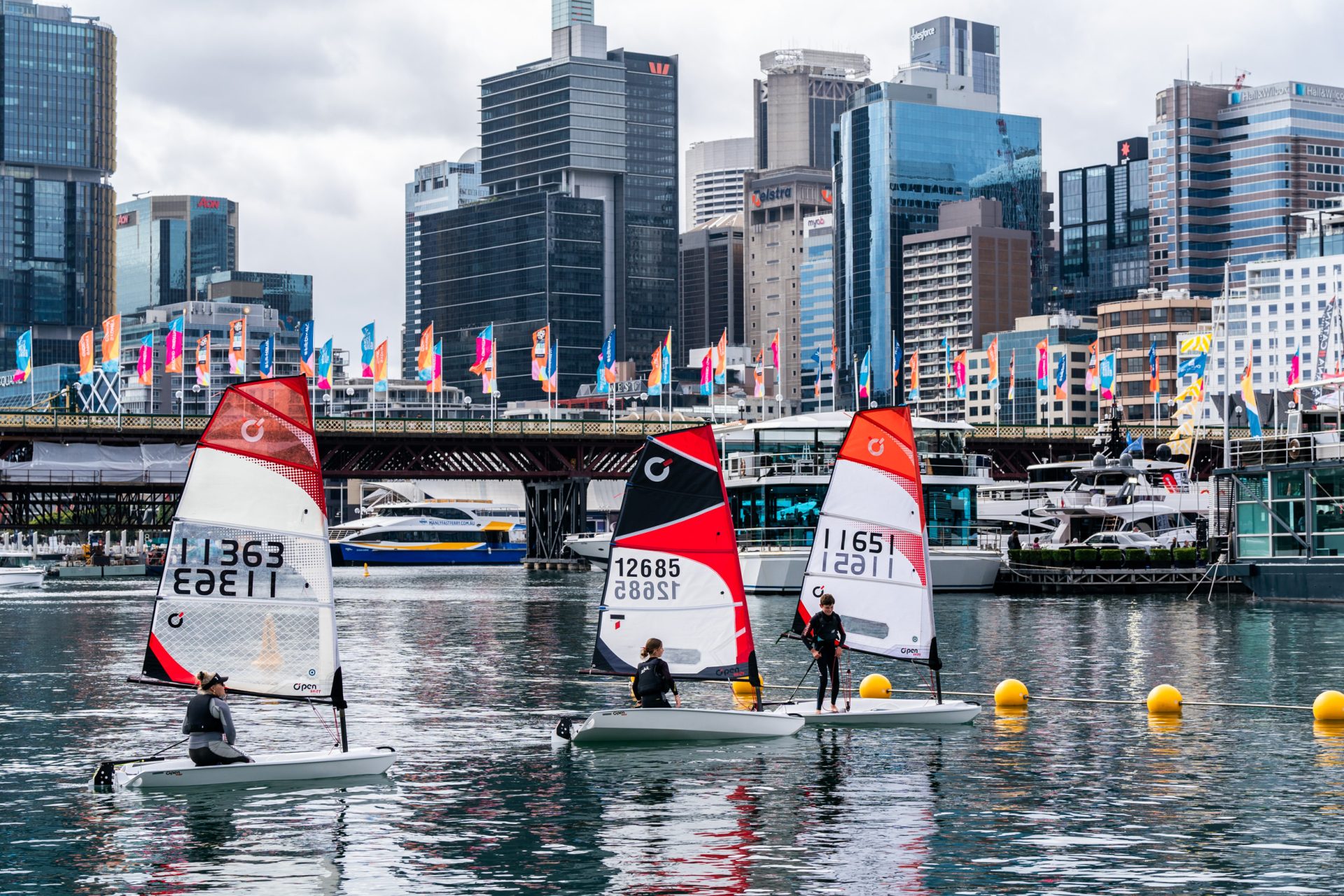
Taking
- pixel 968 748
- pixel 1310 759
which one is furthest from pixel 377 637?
pixel 1310 759

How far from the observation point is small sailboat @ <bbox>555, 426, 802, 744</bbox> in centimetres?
3528

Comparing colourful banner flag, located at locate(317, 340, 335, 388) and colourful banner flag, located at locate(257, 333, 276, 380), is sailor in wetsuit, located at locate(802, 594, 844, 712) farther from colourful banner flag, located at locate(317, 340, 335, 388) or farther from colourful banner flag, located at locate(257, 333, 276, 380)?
colourful banner flag, located at locate(317, 340, 335, 388)

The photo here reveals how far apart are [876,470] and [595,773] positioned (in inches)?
395

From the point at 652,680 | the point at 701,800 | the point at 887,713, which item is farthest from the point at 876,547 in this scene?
the point at 701,800

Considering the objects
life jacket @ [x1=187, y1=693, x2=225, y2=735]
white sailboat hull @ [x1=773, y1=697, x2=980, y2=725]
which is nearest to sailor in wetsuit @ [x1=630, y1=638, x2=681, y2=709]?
white sailboat hull @ [x1=773, y1=697, x2=980, y2=725]

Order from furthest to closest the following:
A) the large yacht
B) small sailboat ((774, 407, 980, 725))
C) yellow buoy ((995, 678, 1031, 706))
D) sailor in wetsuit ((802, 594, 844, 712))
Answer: the large yacht < yellow buoy ((995, 678, 1031, 706)) < small sailboat ((774, 407, 980, 725)) < sailor in wetsuit ((802, 594, 844, 712))

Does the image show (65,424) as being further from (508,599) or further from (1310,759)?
(1310,759)

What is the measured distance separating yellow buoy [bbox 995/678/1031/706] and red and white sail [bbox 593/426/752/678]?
9.70m

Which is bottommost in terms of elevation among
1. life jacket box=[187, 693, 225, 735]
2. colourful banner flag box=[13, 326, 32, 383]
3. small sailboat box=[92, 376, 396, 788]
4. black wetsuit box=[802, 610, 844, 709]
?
life jacket box=[187, 693, 225, 735]

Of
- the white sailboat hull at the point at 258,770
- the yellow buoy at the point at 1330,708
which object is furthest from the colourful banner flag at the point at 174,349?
the yellow buoy at the point at 1330,708

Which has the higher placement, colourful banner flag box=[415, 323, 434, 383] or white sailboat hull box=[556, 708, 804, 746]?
colourful banner flag box=[415, 323, 434, 383]

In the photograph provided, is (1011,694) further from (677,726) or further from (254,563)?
(254,563)

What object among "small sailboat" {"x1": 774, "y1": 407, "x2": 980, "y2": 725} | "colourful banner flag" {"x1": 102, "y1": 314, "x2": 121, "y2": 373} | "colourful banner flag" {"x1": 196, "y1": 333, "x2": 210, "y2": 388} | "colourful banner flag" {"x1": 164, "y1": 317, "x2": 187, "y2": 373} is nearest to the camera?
"small sailboat" {"x1": 774, "y1": 407, "x2": 980, "y2": 725}

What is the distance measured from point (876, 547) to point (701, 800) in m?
10.7
